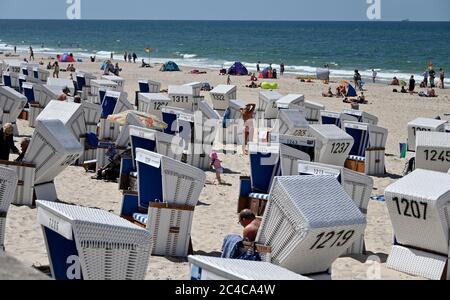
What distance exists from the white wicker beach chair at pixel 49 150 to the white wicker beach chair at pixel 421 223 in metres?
4.02

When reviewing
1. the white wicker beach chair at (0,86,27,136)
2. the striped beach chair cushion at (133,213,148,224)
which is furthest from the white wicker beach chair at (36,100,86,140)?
the striped beach chair cushion at (133,213,148,224)

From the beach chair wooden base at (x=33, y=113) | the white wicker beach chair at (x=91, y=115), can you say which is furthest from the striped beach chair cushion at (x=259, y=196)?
the beach chair wooden base at (x=33, y=113)

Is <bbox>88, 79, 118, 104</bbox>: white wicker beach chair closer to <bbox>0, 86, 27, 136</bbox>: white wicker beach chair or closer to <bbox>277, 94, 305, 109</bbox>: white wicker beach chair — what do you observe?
<bbox>0, 86, 27, 136</bbox>: white wicker beach chair

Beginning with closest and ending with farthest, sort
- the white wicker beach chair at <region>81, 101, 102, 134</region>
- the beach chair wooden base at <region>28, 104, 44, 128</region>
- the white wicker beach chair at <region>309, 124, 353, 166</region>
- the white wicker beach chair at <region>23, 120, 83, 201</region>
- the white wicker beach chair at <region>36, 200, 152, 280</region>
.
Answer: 1. the white wicker beach chair at <region>36, 200, 152, 280</region>
2. the white wicker beach chair at <region>23, 120, 83, 201</region>
3. the white wicker beach chair at <region>309, 124, 353, 166</region>
4. the white wicker beach chair at <region>81, 101, 102, 134</region>
5. the beach chair wooden base at <region>28, 104, 44, 128</region>

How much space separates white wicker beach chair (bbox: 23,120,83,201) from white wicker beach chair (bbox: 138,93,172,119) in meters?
6.55

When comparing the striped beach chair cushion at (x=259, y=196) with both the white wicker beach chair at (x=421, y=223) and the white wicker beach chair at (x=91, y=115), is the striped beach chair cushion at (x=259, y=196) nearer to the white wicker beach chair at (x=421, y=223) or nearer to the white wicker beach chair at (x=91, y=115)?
the white wicker beach chair at (x=421, y=223)

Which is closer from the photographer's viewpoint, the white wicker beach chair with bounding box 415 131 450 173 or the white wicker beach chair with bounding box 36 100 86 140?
the white wicker beach chair with bounding box 415 131 450 173

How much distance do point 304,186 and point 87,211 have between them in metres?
1.63

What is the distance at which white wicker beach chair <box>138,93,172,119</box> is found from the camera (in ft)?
54.5

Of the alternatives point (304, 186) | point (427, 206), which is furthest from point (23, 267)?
point (427, 206)

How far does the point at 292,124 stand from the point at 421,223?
704cm

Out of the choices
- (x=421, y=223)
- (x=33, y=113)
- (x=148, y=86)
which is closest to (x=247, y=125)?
(x=33, y=113)

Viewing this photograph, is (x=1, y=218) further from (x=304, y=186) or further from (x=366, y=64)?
(x=366, y=64)

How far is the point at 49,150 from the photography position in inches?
385
